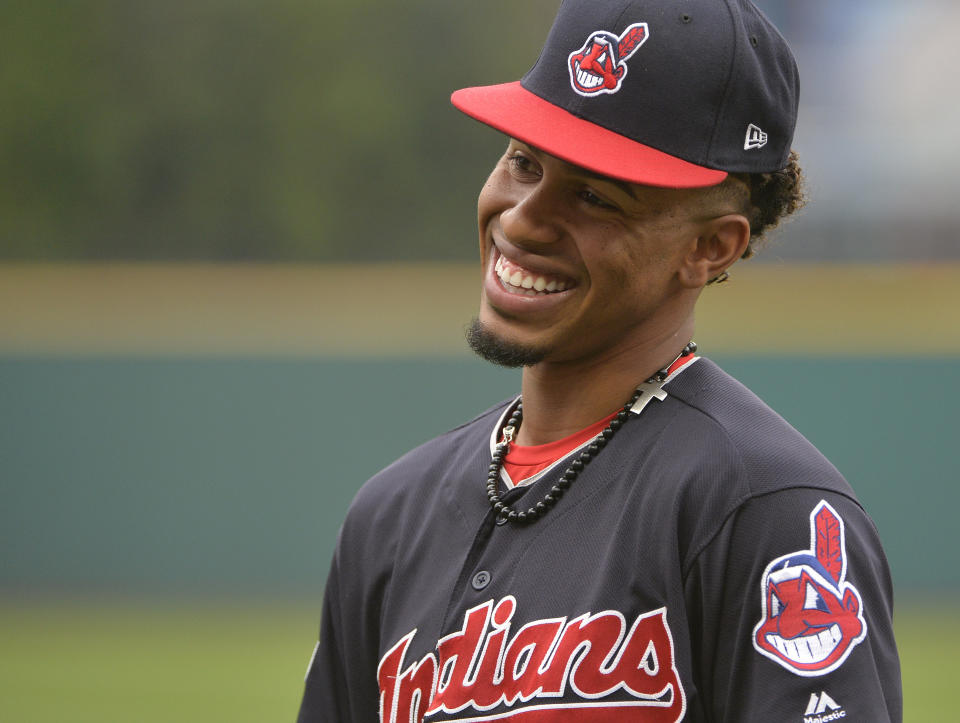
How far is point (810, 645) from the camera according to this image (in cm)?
163

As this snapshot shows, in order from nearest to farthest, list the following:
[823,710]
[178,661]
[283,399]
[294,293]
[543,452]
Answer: [823,710], [543,452], [178,661], [283,399], [294,293]

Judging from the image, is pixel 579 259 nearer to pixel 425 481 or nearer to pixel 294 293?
pixel 425 481

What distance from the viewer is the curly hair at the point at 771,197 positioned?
77.7 inches

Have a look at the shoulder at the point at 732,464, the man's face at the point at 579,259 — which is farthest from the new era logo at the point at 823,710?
the man's face at the point at 579,259

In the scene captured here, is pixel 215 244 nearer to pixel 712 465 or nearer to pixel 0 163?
pixel 0 163

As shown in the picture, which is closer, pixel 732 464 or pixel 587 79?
pixel 732 464

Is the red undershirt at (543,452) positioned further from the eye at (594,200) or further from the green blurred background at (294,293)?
the green blurred background at (294,293)

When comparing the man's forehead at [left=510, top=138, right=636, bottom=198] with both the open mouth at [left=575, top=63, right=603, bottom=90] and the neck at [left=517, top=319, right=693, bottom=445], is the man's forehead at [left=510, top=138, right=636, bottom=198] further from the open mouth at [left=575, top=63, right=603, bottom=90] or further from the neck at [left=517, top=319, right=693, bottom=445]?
the neck at [left=517, top=319, right=693, bottom=445]

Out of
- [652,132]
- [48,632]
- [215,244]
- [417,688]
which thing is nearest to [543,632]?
[417,688]

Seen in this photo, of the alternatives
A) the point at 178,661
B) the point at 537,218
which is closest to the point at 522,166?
the point at 537,218

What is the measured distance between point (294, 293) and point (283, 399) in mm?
762

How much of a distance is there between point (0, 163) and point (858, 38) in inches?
244

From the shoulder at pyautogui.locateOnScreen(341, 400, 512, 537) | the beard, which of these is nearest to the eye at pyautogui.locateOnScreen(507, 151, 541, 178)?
the beard

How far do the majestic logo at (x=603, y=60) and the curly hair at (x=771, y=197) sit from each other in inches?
9.3
